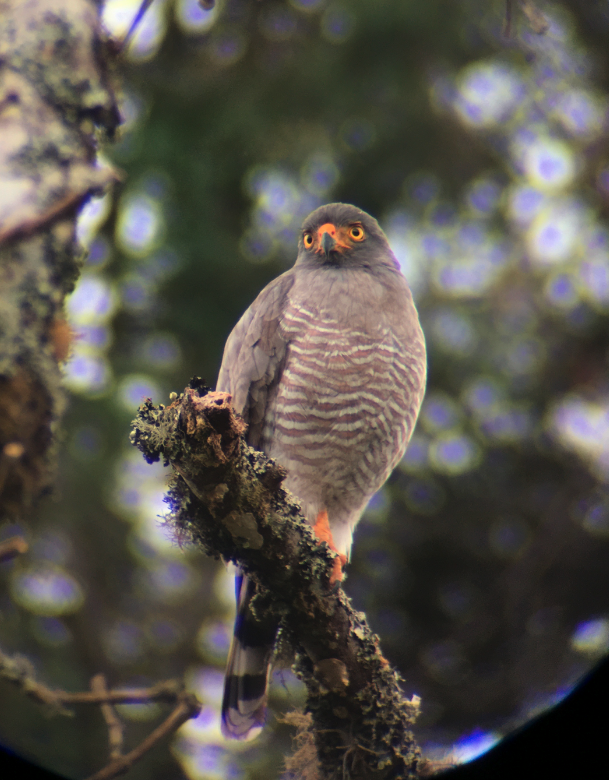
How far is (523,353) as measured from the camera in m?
2.28

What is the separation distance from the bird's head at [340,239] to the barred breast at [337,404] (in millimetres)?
303

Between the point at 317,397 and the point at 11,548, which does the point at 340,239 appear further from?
the point at 11,548

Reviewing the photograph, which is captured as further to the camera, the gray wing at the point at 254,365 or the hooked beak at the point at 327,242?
the hooked beak at the point at 327,242

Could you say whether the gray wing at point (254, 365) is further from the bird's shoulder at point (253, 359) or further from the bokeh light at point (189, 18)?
the bokeh light at point (189, 18)

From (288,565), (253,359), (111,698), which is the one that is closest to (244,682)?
(288,565)

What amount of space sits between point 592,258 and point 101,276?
60.9 inches

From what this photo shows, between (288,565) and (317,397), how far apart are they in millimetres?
484

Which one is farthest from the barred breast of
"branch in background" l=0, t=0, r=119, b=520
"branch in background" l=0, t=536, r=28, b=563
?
"branch in background" l=0, t=536, r=28, b=563

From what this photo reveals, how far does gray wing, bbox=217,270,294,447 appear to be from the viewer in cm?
143

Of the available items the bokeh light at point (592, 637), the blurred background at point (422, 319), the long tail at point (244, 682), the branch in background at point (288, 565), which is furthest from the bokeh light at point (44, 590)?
the bokeh light at point (592, 637)

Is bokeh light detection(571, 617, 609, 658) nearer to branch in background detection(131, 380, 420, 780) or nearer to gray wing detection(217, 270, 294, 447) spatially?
branch in background detection(131, 380, 420, 780)

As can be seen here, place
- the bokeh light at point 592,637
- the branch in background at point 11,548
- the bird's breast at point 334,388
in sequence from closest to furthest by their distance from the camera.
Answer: the branch in background at point 11,548
the bokeh light at point 592,637
the bird's breast at point 334,388

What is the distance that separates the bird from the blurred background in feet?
0.53

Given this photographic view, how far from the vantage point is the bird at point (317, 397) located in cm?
139
